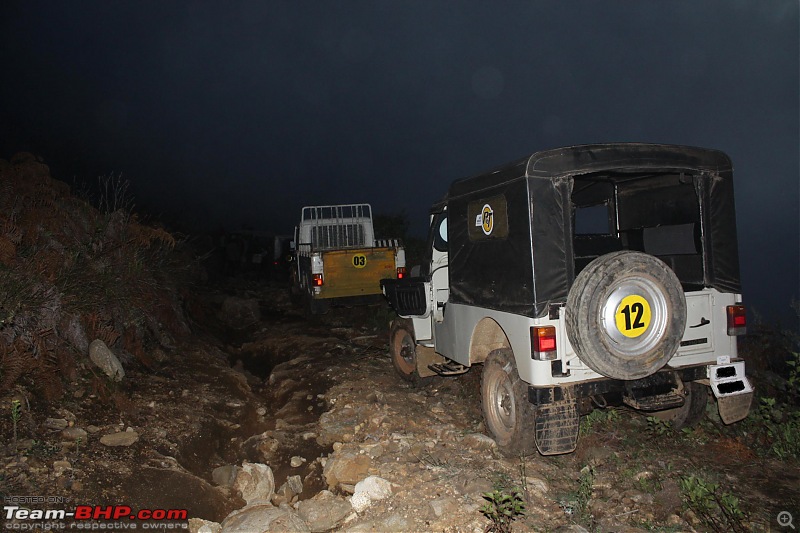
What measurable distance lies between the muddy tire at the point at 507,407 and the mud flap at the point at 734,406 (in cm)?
164

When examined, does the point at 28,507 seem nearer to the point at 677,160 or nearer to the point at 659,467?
the point at 659,467

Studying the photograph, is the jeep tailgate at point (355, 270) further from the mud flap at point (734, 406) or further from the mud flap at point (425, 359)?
the mud flap at point (734, 406)

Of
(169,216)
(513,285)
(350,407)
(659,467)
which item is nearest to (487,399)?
(513,285)

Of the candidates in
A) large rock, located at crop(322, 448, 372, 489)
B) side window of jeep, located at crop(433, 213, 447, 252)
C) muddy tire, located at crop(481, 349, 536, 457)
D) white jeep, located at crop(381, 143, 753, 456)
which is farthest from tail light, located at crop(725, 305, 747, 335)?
large rock, located at crop(322, 448, 372, 489)

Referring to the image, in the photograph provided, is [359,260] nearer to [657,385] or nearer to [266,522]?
[657,385]

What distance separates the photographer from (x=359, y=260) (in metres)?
11.1

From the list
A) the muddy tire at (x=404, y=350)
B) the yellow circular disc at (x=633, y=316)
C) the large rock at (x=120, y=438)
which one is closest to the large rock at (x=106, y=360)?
the large rock at (x=120, y=438)

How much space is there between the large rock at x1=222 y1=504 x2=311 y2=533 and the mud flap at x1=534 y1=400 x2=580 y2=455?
1856mm

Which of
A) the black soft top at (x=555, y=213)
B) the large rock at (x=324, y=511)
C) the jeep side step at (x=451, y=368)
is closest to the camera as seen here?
the large rock at (x=324, y=511)

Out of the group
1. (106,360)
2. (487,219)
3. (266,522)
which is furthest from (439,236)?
(106,360)

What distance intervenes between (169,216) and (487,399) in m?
18.4

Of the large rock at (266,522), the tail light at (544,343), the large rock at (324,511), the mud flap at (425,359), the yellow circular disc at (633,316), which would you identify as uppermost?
the yellow circular disc at (633,316)

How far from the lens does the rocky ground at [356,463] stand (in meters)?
3.48

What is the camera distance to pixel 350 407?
5.96m
